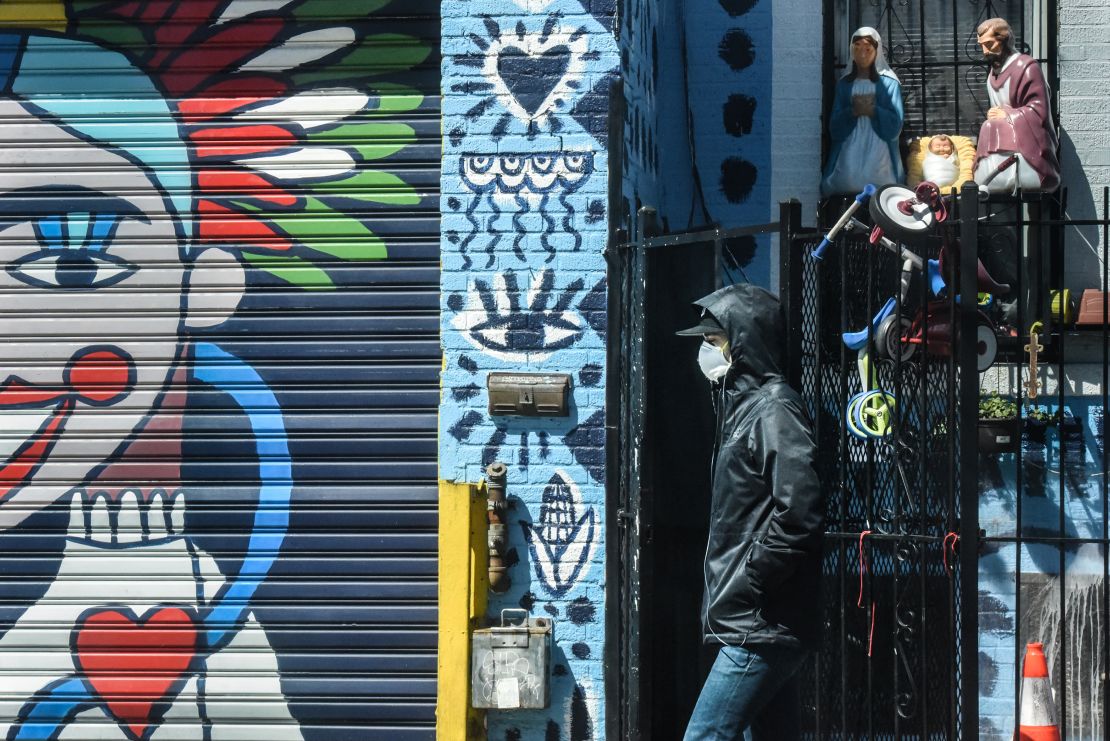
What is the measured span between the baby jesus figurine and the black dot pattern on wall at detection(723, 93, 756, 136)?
3.23 ft

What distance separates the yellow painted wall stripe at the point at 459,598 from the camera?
6.20 m

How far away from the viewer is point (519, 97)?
6453 millimetres

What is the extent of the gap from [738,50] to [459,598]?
3.46 meters

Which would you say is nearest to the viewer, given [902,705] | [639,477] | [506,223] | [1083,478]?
[902,705]

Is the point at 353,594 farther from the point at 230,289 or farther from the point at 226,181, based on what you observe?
the point at 226,181

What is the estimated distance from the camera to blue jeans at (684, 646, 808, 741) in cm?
471

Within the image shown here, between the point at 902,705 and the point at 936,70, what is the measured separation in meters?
3.91

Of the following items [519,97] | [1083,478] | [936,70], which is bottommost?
[1083,478]

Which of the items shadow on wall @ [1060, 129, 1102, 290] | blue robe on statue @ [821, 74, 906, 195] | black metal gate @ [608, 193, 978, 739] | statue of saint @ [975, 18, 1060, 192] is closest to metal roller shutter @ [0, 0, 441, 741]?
black metal gate @ [608, 193, 978, 739]

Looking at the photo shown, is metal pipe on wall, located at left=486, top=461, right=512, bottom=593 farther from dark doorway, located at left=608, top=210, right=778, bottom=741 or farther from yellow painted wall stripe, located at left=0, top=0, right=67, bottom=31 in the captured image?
yellow painted wall stripe, located at left=0, top=0, right=67, bottom=31

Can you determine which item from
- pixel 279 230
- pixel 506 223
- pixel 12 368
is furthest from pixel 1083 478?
pixel 12 368

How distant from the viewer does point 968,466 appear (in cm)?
487

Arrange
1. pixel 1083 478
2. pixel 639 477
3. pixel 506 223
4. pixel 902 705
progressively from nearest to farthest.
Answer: pixel 902 705
pixel 639 477
pixel 506 223
pixel 1083 478

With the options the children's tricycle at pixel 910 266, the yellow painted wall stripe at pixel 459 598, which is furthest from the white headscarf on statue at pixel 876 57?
the yellow painted wall stripe at pixel 459 598
